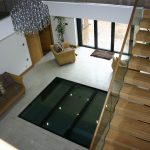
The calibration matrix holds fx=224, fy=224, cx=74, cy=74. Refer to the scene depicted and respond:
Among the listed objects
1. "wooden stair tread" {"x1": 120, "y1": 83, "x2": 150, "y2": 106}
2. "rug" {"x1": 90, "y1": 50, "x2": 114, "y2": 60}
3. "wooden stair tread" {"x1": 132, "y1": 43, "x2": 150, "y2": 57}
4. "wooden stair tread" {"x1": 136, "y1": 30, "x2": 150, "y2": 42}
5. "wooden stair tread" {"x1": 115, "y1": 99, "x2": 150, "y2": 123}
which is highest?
"wooden stair tread" {"x1": 136, "y1": 30, "x2": 150, "y2": 42}

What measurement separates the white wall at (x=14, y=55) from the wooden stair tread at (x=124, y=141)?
5.99 metres

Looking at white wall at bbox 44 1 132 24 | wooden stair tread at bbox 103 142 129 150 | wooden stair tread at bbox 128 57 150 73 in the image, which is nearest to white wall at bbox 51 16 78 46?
white wall at bbox 44 1 132 24

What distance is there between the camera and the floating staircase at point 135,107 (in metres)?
5.15

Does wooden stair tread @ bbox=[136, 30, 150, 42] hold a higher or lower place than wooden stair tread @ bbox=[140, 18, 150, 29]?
lower

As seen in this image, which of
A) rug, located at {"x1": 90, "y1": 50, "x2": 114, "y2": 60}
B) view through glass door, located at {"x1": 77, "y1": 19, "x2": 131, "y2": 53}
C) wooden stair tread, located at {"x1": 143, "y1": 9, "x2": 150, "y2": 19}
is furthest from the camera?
view through glass door, located at {"x1": 77, "y1": 19, "x2": 131, "y2": 53}

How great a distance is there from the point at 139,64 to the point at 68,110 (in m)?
4.19

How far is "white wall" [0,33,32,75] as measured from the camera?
9.48m

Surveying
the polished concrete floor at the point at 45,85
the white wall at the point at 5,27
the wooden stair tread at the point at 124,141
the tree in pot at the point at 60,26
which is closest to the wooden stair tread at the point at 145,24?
the wooden stair tread at the point at 124,141

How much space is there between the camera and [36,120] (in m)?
8.43

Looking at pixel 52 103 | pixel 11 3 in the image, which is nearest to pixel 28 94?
pixel 52 103

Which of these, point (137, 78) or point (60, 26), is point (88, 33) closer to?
point (60, 26)

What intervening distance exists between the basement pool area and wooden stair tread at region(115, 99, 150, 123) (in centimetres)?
259

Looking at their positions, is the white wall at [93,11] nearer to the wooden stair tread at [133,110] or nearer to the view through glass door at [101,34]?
the wooden stair tread at [133,110]

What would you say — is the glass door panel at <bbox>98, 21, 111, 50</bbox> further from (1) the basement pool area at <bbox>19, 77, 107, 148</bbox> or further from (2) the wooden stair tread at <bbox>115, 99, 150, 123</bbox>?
(2) the wooden stair tread at <bbox>115, 99, 150, 123</bbox>
